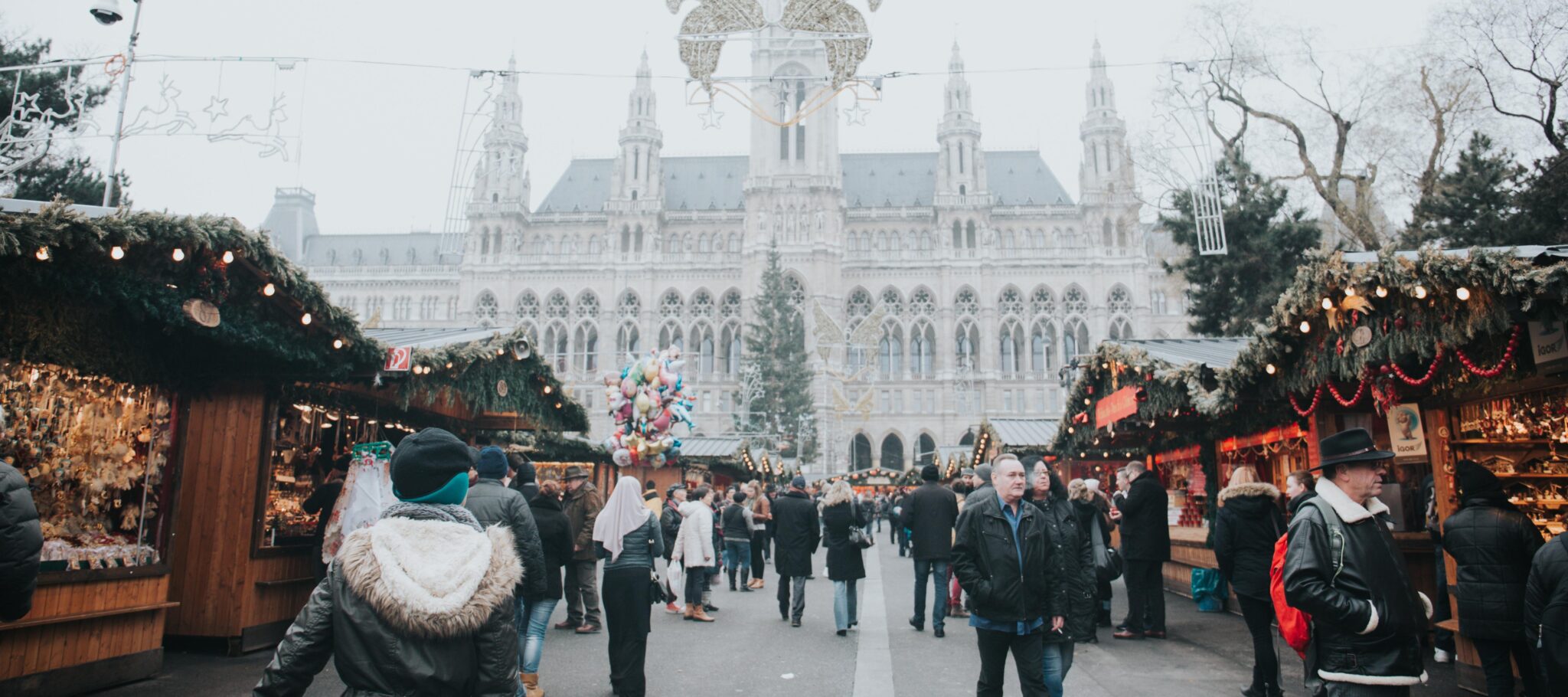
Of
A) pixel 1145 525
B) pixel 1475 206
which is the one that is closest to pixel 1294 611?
pixel 1145 525

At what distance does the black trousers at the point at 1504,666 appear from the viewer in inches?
175

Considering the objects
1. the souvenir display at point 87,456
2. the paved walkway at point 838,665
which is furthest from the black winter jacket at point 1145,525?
the souvenir display at point 87,456

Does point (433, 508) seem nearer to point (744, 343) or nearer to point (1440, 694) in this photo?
point (1440, 694)

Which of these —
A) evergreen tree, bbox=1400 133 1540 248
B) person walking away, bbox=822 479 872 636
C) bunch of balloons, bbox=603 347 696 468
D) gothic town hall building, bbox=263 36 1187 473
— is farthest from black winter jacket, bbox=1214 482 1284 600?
gothic town hall building, bbox=263 36 1187 473

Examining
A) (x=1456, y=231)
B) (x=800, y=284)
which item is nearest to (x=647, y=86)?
(x=800, y=284)

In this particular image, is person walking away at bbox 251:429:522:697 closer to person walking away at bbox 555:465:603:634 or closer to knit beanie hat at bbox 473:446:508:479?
knit beanie hat at bbox 473:446:508:479

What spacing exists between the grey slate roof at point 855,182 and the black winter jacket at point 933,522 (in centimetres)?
5108

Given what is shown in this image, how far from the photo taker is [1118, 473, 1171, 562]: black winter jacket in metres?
7.71

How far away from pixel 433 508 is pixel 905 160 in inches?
2465

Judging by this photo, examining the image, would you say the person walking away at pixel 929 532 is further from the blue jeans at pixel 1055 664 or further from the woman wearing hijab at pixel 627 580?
Result: the blue jeans at pixel 1055 664

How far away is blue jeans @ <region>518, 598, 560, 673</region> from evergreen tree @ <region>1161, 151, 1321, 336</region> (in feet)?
48.1

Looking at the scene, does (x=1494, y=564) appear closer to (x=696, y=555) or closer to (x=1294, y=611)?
(x=1294, y=611)

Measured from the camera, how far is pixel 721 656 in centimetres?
711

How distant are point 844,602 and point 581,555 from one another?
2289 mm
